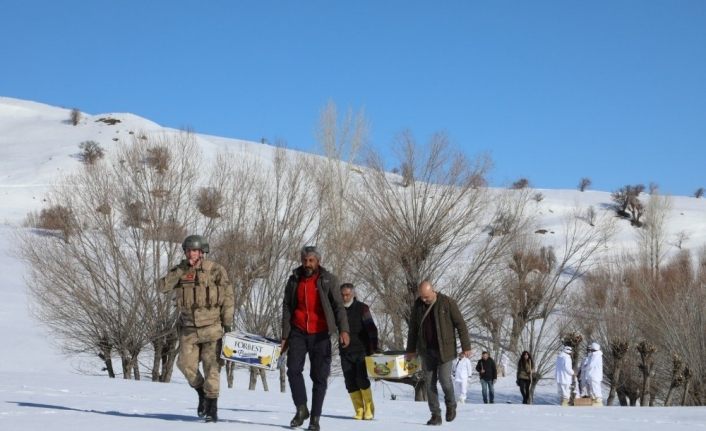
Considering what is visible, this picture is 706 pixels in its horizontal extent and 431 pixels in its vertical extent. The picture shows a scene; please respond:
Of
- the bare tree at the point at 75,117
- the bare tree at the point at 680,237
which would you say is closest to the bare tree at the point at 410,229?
the bare tree at the point at 680,237

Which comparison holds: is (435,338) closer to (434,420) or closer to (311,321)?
(434,420)

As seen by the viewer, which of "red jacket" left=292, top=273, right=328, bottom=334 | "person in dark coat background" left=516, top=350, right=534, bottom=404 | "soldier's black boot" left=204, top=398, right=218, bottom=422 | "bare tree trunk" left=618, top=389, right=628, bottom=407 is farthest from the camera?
"bare tree trunk" left=618, top=389, right=628, bottom=407

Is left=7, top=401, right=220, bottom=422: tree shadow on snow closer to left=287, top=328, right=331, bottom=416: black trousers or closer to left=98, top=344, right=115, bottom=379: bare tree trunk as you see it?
left=287, top=328, right=331, bottom=416: black trousers

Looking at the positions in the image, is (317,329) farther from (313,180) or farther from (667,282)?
(667,282)

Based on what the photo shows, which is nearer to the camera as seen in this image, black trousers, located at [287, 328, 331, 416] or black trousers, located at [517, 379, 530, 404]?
black trousers, located at [287, 328, 331, 416]

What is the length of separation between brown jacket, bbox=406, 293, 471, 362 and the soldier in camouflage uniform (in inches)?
97.2

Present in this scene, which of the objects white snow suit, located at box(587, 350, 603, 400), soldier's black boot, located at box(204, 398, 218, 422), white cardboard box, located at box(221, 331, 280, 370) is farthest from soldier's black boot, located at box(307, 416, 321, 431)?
white snow suit, located at box(587, 350, 603, 400)

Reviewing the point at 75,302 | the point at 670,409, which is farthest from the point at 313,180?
the point at 670,409

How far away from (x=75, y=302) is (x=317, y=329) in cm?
1930

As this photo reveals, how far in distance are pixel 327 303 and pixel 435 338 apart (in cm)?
187

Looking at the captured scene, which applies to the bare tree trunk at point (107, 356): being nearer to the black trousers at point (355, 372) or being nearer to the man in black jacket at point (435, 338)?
the black trousers at point (355, 372)

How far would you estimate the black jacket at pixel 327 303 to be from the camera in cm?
873

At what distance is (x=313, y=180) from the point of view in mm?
32156

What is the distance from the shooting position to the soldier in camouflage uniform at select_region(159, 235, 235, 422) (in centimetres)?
868
